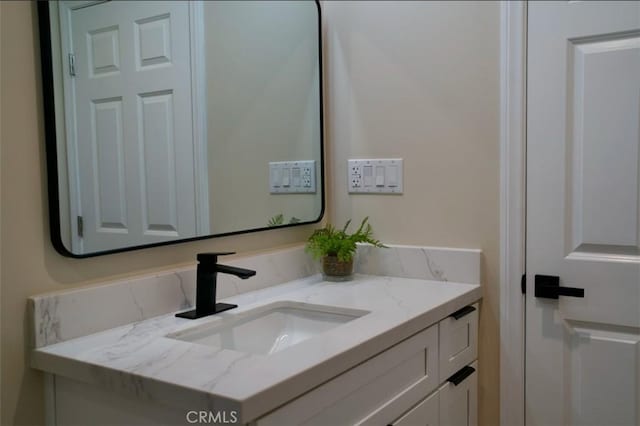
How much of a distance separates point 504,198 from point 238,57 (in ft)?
3.03

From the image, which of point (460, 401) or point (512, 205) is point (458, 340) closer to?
point (460, 401)

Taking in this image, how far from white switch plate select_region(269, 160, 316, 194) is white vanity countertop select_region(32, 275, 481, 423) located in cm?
48

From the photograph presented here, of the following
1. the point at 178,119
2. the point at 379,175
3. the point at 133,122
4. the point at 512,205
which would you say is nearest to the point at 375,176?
the point at 379,175

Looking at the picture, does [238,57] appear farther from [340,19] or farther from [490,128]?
[490,128]

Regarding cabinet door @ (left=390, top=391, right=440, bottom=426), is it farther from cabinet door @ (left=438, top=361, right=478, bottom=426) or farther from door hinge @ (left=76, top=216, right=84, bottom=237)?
door hinge @ (left=76, top=216, right=84, bottom=237)

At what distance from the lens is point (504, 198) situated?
168 centimetres

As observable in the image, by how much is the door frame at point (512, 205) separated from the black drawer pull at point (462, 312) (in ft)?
0.40

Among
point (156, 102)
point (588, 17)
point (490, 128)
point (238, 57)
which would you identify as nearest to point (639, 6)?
point (588, 17)

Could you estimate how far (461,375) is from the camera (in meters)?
1.58

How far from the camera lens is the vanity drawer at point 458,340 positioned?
1.50m

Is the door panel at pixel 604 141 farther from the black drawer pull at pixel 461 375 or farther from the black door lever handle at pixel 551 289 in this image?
the black drawer pull at pixel 461 375

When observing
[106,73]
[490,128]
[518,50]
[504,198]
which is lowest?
[504,198]

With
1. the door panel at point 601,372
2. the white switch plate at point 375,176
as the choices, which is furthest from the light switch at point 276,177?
the door panel at point 601,372

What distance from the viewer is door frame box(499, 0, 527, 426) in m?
1.64
